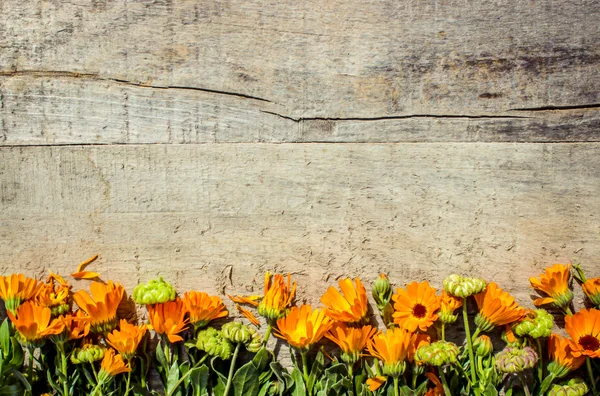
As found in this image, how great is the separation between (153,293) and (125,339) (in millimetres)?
118

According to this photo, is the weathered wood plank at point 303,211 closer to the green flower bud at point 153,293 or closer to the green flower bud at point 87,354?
the green flower bud at point 153,293

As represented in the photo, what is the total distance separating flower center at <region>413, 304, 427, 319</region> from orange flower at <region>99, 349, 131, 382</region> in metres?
0.67

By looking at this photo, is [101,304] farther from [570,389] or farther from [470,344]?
[570,389]

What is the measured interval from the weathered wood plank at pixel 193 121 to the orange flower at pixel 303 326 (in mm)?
409

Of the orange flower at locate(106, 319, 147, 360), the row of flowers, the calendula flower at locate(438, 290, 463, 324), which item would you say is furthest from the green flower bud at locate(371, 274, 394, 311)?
the orange flower at locate(106, 319, 147, 360)

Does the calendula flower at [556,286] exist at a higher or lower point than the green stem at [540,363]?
higher

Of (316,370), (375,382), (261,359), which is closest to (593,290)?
(375,382)

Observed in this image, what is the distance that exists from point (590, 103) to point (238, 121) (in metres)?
0.84

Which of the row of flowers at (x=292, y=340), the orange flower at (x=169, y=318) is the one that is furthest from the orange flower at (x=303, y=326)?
the orange flower at (x=169, y=318)

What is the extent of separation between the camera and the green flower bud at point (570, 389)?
1.37m

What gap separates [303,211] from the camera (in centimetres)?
144

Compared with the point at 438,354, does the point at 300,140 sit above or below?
above

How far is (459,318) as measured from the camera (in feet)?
4.76

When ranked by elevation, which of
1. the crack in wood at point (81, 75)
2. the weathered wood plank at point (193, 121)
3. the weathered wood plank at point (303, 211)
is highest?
the crack in wood at point (81, 75)
